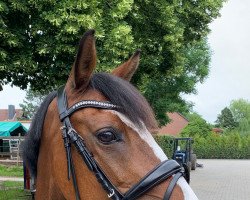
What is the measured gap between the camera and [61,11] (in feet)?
28.2

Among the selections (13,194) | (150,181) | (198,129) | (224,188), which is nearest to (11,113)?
(198,129)

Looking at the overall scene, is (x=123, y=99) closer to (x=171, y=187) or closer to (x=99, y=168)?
(x=99, y=168)

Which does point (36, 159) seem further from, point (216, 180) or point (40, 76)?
point (216, 180)

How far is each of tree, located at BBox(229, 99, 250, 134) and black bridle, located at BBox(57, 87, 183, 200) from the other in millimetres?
→ 88013

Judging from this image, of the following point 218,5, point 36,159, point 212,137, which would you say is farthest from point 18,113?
point 36,159

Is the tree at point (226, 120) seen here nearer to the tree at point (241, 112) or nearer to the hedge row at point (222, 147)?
the tree at point (241, 112)

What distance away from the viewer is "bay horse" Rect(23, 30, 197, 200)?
6.32 ft

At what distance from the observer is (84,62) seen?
6.96 feet

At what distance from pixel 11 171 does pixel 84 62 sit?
1935cm

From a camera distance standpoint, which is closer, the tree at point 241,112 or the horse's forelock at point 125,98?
the horse's forelock at point 125,98

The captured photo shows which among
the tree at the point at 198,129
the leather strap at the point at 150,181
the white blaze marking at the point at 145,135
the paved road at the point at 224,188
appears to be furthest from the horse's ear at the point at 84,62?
the tree at the point at 198,129

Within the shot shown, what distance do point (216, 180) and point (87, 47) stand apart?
19.1 m

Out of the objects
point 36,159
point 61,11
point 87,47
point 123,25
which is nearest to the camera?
point 87,47

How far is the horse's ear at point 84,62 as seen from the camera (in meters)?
2.05
